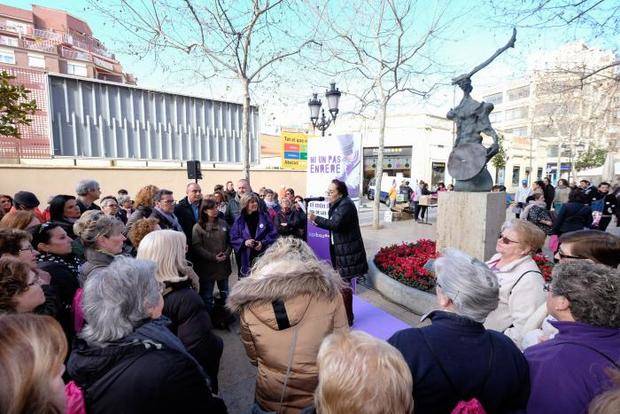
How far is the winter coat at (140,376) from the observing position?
4.02ft

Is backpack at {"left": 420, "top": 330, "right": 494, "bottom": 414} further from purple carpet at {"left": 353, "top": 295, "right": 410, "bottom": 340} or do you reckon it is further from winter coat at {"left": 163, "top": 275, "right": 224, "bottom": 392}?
purple carpet at {"left": 353, "top": 295, "right": 410, "bottom": 340}

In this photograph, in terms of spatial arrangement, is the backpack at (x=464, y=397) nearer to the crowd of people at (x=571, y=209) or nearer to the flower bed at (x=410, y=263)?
the flower bed at (x=410, y=263)

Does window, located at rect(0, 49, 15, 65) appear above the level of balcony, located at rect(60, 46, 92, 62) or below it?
below

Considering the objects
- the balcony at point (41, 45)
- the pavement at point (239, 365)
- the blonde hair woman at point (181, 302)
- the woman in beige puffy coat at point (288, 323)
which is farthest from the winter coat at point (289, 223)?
the balcony at point (41, 45)

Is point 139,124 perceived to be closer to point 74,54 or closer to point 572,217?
point 572,217

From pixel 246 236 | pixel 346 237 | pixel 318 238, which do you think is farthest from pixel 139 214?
pixel 318 238

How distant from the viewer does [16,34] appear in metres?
36.3

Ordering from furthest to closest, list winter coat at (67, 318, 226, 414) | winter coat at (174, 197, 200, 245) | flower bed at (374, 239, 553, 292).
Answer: winter coat at (174, 197, 200, 245)
flower bed at (374, 239, 553, 292)
winter coat at (67, 318, 226, 414)

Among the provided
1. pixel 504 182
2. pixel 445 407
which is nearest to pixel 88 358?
pixel 445 407

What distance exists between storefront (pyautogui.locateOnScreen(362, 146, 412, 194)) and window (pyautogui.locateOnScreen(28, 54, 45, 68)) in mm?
41060

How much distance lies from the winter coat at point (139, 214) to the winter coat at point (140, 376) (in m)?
2.85

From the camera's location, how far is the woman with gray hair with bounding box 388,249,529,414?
Answer: 4.17ft

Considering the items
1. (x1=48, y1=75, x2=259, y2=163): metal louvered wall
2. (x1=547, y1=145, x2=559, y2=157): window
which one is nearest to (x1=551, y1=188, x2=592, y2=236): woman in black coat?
(x1=48, y1=75, x2=259, y2=163): metal louvered wall

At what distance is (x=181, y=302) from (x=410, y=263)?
414 cm
